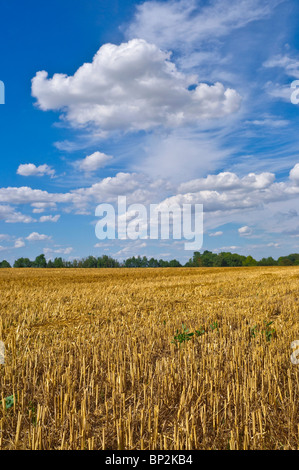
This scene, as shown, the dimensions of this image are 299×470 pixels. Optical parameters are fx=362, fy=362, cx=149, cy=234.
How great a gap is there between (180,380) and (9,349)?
359cm

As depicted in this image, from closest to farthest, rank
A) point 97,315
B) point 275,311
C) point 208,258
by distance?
point 97,315 < point 275,311 < point 208,258

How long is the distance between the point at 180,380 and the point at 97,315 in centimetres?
587

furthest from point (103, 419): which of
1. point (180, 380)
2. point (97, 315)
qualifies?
point (97, 315)

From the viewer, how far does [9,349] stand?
6.84 m

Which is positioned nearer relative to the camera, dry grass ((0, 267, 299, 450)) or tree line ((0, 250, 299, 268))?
dry grass ((0, 267, 299, 450))

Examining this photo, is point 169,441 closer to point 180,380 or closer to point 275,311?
point 180,380

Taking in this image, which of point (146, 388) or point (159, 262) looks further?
point (159, 262)

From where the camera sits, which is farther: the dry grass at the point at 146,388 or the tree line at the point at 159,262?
the tree line at the point at 159,262

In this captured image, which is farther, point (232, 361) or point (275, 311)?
point (275, 311)

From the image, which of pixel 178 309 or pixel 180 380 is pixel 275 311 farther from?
pixel 180 380

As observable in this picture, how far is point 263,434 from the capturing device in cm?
368
